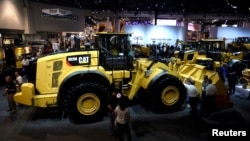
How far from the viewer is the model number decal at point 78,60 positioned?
8.35m

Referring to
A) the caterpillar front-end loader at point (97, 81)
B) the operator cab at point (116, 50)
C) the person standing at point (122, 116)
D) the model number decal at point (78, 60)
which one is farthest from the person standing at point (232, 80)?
the person standing at point (122, 116)

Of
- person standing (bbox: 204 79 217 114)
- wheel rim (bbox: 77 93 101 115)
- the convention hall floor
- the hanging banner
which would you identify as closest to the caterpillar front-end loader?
wheel rim (bbox: 77 93 101 115)

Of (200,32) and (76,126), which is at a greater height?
(200,32)

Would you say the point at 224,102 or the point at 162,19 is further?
the point at 162,19

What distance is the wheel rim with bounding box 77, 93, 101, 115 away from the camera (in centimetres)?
803

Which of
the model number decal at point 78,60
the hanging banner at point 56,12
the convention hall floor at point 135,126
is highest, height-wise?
the hanging banner at point 56,12

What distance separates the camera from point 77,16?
3019 cm

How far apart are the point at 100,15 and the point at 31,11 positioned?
40.2 feet

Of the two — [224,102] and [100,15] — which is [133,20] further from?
[224,102]

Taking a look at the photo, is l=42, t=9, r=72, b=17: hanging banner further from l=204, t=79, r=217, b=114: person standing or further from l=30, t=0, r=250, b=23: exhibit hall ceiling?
l=204, t=79, r=217, b=114: person standing

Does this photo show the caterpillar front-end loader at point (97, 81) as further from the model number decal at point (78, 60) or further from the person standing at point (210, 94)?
the person standing at point (210, 94)

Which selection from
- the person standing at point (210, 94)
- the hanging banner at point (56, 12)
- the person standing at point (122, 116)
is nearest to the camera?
the person standing at point (122, 116)

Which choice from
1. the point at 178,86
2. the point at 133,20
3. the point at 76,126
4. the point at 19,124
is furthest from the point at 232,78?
Result: the point at 133,20

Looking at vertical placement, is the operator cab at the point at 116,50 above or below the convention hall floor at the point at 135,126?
above
